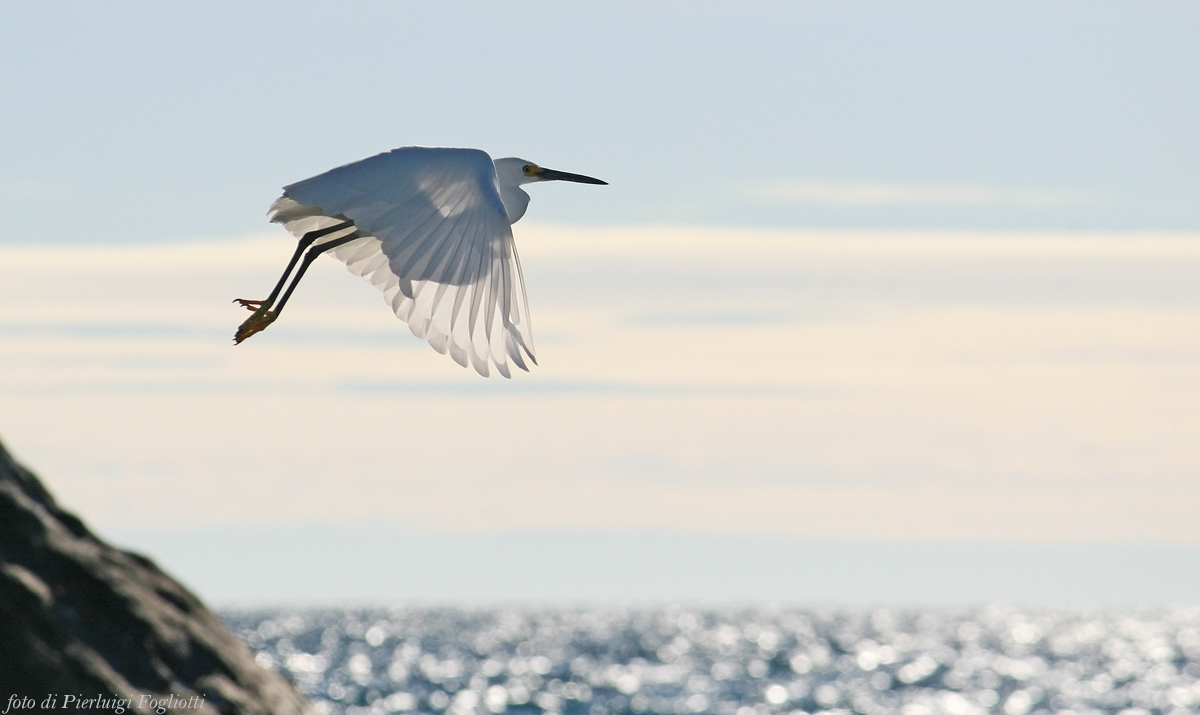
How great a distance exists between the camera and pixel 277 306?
282 inches

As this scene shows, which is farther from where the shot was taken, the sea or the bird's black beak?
the sea

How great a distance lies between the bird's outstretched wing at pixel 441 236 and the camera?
247 inches

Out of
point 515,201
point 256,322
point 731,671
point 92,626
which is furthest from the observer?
point 731,671

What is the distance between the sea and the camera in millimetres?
40875

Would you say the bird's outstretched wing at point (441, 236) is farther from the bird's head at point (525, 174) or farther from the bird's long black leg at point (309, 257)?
the bird's head at point (525, 174)

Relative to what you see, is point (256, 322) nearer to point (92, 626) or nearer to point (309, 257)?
point (309, 257)

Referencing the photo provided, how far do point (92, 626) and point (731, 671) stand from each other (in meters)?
49.7

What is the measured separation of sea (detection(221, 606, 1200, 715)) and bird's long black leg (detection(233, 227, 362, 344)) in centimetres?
2130

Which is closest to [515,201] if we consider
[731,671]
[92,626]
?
[92,626]

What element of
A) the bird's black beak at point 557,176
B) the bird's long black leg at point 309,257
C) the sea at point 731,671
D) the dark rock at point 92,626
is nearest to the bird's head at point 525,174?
the bird's black beak at point 557,176

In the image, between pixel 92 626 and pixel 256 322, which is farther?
pixel 256 322

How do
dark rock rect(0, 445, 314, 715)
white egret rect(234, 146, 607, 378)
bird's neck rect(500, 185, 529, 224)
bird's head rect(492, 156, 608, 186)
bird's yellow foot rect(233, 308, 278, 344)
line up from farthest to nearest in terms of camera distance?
bird's head rect(492, 156, 608, 186) < bird's neck rect(500, 185, 529, 224) < bird's yellow foot rect(233, 308, 278, 344) < white egret rect(234, 146, 607, 378) < dark rock rect(0, 445, 314, 715)

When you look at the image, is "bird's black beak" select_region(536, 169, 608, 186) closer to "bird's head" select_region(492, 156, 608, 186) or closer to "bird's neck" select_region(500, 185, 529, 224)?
"bird's head" select_region(492, 156, 608, 186)

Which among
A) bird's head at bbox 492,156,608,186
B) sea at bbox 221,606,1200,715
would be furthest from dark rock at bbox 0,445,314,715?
sea at bbox 221,606,1200,715
